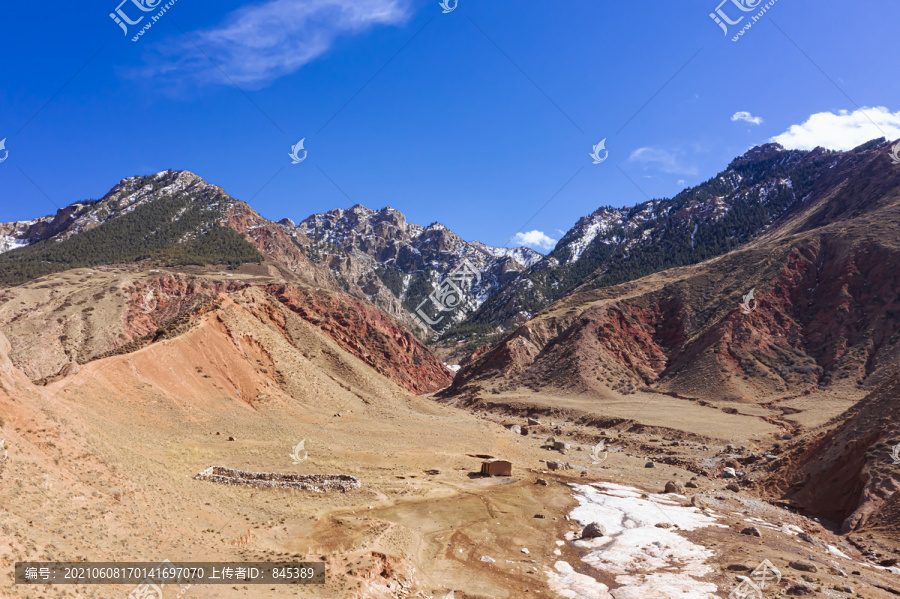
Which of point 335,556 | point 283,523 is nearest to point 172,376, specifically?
point 283,523

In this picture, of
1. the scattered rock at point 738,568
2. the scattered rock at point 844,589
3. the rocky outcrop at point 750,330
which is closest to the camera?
the scattered rock at point 844,589

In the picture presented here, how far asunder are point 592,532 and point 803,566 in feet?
26.2

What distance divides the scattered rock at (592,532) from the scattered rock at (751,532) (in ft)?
21.4

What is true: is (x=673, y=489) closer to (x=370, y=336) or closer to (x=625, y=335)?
(x=625, y=335)

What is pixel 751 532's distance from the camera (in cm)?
2330

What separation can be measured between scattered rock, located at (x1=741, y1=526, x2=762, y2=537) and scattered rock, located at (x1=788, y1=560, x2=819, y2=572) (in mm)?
4281

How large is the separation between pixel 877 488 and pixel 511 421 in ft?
159

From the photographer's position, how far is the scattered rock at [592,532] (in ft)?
75.6

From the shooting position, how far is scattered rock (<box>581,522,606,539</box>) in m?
23.0

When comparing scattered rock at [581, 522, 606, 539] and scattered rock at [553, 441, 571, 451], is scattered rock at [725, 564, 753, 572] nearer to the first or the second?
scattered rock at [581, 522, 606, 539]

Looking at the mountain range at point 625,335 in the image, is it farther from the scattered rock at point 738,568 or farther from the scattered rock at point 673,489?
the scattered rock at point 738,568

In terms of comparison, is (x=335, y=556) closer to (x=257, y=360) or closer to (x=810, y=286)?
(x=257, y=360)

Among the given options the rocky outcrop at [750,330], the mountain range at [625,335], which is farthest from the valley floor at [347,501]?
the rocky outcrop at [750,330]

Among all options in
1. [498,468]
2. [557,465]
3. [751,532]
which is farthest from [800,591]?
[557,465]
